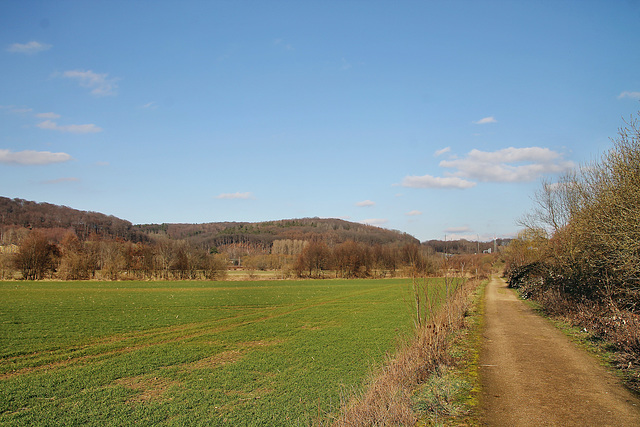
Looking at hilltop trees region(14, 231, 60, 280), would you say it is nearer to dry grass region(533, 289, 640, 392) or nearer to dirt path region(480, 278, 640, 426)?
dirt path region(480, 278, 640, 426)

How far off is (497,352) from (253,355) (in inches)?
340

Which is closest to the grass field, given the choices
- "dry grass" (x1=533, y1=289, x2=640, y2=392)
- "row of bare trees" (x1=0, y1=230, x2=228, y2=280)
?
"dry grass" (x1=533, y1=289, x2=640, y2=392)

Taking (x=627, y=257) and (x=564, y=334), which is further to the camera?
(x=564, y=334)

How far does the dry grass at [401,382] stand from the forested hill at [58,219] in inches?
6154

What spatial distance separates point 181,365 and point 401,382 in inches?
360

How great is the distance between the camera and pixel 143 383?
11.4 meters

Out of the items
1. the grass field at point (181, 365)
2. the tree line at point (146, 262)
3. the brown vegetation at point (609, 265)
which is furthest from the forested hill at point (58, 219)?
the brown vegetation at point (609, 265)

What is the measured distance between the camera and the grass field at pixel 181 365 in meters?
9.16

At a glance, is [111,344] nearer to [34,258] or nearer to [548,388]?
[548,388]

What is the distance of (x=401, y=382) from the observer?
7.11 meters

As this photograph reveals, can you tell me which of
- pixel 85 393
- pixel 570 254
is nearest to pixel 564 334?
pixel 570 254

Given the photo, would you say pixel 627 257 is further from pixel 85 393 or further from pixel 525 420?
pixel 85 393

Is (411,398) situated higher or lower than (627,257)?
lower

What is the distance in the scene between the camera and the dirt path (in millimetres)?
6043
